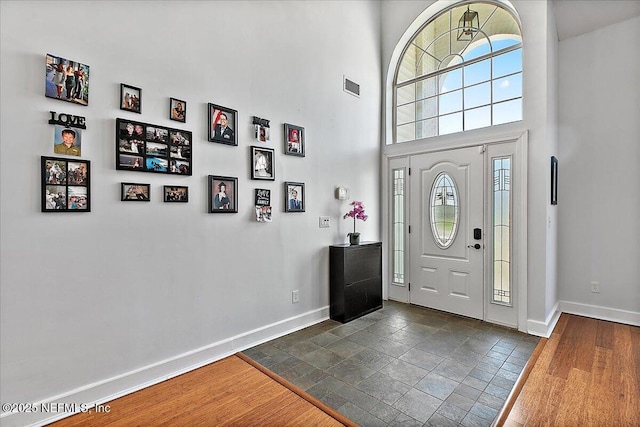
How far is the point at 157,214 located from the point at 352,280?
216cm

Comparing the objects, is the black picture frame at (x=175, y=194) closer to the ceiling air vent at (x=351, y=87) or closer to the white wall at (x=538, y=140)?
the ceiling air vent at (x=351, y=87)

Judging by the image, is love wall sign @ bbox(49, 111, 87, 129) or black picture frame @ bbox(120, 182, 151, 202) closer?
love wall sign @ bbox(49, 111, 87, 129)

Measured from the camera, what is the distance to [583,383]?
2.31 meters

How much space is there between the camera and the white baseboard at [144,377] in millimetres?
1880

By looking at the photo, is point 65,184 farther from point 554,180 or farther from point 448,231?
point 554,180

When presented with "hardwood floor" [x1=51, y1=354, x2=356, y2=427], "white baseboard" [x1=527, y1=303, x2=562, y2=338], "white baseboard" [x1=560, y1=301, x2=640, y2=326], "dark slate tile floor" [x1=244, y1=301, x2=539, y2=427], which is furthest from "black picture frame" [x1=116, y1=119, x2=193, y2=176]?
"white baseboard" [x1=560, y1=301, x2=640, y2=326]

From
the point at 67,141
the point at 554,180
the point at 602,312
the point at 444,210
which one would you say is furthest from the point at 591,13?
the point at 67,141

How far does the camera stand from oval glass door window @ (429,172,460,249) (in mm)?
3846

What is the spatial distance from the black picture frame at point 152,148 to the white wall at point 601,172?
4282mm

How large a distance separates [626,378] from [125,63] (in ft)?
14.1

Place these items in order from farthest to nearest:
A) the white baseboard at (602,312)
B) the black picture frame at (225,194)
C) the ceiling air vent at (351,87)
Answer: the ceiling air vent at (351,87)
the white baseboard at (602,312)
the black picture frame at (225,194)

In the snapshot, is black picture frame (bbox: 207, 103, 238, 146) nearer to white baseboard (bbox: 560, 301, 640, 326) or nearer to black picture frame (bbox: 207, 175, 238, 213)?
black picture frame (bbox: 207, 175, 238, 213)

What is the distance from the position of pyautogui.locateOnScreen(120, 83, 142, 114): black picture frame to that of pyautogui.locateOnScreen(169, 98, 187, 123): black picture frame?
0.22 m

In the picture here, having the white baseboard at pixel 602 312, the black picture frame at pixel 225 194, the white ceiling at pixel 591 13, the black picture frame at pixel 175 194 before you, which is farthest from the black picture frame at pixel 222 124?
the white baseboard at pixel 602 312
